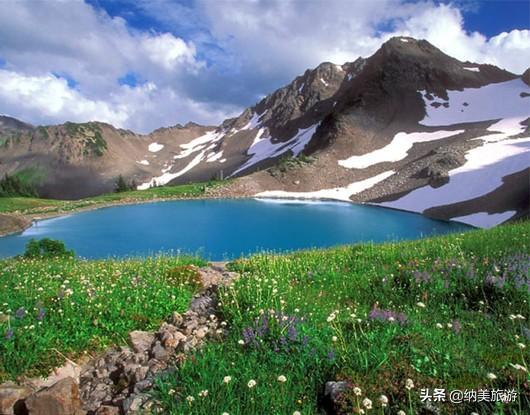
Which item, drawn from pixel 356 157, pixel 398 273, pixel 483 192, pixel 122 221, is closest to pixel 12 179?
pixel 122 221

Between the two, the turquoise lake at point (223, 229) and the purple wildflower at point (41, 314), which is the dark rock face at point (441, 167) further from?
the purple wildflower at point (41, 314)

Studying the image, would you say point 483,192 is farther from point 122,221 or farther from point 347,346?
point 347,346

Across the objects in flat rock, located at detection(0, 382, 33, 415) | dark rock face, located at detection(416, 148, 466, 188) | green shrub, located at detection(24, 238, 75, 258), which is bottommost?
green shrub, located at detection(24, 238, 75, 258)

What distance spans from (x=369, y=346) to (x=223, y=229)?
175 feet

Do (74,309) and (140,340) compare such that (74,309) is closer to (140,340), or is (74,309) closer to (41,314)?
(41,314)

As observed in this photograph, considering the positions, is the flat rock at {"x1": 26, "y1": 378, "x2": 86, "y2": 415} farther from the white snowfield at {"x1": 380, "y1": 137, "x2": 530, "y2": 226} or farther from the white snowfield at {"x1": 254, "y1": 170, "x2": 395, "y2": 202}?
the white snowfield at {"x1": 254, "y1": 170, "x2": 395, "y2": 202}

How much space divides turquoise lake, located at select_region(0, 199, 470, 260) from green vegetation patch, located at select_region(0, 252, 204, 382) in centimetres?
2286

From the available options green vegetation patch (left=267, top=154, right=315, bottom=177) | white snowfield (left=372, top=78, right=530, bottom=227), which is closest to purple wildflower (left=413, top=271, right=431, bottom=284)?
white snowfield (left=372, top=78, right=530, bottom=227)

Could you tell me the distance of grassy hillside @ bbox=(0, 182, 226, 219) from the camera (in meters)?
91.4

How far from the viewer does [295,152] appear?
17162cm

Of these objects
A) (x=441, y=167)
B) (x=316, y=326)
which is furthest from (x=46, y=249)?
(x=441, y=167)

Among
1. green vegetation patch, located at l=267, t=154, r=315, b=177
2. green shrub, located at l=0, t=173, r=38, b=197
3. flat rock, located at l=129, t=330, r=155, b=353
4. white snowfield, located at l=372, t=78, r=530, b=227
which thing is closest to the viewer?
flat rock, located at l=129, t=330, r=155, b=353

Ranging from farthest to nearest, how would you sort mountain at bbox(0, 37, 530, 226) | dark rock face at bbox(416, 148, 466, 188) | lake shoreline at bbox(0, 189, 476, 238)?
dark rock face at bbox(416, 148, 466, 188)
mountain at bbox(0, 37, 530, 226)
lake shoreline at bbox(0, 189, 476, 238)

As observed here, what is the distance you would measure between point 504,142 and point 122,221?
315 ft
